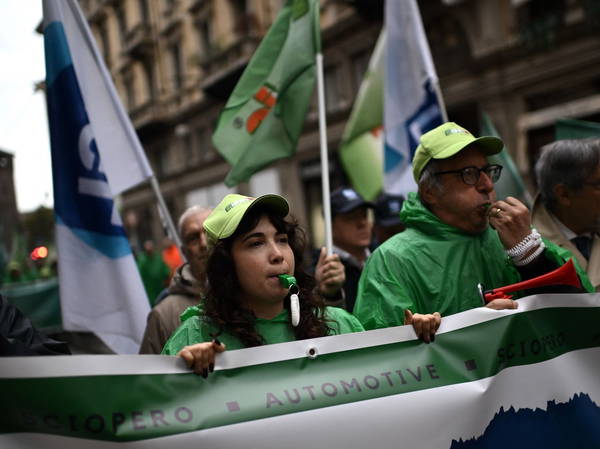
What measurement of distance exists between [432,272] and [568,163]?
874mm

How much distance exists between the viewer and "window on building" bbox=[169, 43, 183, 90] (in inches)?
989

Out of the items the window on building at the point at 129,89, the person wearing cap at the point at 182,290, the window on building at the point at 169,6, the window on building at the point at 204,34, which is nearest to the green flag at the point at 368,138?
the person wearing cap at the point at 182,290

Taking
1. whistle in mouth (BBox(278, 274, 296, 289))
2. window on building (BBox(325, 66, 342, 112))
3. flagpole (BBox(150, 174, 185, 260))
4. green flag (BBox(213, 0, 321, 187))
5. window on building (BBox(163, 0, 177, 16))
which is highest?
window on building (BBox(163, 0, 177, 16))

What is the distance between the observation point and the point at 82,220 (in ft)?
10.3

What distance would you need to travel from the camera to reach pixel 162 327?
9.43 feet

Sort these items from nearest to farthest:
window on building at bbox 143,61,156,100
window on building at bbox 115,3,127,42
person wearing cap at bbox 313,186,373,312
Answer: person wearing cap at bbox 313,186,373,312 → window on building at bbox 143,61,156,100 → window on building at bbox 115,3,127,42

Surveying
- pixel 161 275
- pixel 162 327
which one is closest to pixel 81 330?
pixel 162 327

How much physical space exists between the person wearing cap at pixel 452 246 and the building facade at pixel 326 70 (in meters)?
7.72

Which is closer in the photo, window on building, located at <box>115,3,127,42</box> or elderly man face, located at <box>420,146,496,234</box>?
elderly man face, located at <box>420,146,496,234</box>

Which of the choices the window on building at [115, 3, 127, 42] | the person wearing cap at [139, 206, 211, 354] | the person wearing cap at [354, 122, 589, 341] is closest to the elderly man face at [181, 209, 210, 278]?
the person wearing cap at [139, 206, 211, 354]

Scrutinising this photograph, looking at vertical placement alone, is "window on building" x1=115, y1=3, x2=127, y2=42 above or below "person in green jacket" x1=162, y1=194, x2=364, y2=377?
above

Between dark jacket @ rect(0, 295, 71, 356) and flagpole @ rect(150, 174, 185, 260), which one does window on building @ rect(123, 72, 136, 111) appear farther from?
dark jacket @ rect(0, 295, 71, 356)

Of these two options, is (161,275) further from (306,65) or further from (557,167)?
(557,167)

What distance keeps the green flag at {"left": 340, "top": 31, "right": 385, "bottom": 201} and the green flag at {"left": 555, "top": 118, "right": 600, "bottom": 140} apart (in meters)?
2.01
